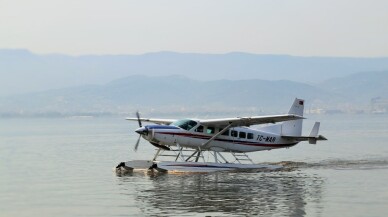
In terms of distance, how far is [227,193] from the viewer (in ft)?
86.2

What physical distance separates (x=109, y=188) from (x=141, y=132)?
4.40m

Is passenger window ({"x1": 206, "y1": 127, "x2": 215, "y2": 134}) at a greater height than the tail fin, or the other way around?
the tail fin

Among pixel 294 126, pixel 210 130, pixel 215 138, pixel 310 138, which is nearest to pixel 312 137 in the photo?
pixel 310 138

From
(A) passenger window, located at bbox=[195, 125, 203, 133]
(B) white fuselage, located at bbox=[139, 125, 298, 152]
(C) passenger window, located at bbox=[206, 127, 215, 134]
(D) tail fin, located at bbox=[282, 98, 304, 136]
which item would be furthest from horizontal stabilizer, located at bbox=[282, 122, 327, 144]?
(A) passenger window, located at bbox=[195, 125, 203, 133]

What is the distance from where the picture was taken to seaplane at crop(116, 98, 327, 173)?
3347 cm

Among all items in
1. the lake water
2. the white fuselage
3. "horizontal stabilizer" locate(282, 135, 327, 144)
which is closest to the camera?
the lake water

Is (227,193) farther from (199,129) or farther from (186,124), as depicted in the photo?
(199,129)

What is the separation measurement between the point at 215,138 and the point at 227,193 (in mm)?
8966

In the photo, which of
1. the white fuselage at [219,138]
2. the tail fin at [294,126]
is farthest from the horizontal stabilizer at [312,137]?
the tail fin at [294,126]

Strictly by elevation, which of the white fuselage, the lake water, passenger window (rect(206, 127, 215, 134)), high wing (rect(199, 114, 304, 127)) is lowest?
the lake water

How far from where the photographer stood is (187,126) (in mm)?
34312

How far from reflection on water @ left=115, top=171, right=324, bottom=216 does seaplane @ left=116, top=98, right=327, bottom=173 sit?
1007mm

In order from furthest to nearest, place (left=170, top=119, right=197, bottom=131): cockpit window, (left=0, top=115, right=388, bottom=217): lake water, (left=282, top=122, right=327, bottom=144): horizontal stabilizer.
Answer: (left=282, top=122, right=327, bottom=144): horizontal stabilizer → (left=170, top=119, right=197, bottom=131): cockpit window → (left=0, top=115, right=388, bottom=217): lake water

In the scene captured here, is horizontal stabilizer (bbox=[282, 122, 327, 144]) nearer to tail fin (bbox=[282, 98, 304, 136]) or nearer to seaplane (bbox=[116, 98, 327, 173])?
seaplane (bbox=[116, 98, 327, 173])
